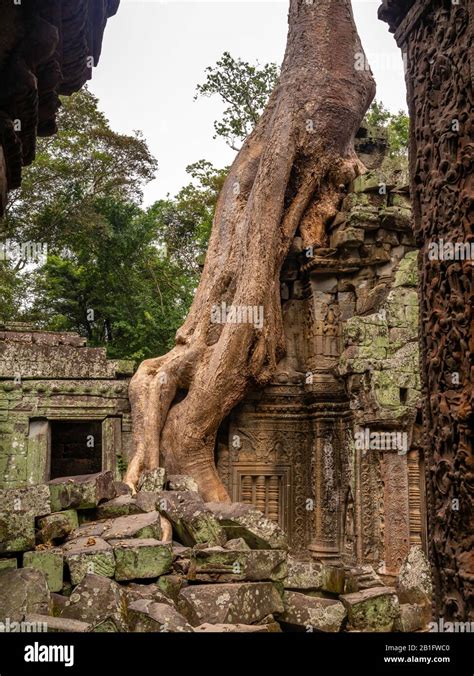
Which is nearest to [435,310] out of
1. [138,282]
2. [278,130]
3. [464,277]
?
[464,277]

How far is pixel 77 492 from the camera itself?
20.2 feet

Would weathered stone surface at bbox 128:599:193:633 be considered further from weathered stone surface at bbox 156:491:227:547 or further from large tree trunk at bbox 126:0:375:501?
large tree trunk at bbox 126:0:375:501

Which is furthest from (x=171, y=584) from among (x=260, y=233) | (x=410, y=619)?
(x=260, y=233)

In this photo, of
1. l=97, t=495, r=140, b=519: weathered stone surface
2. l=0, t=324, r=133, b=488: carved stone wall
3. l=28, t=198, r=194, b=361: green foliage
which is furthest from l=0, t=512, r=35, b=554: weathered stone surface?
l=28, t=198, r=194, b=361: green foliage

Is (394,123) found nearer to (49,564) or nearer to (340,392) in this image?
(340,392)

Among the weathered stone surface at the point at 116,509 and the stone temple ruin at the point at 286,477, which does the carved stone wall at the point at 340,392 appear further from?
the weathered stone surface at the point at 116,509

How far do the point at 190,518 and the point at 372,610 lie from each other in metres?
1.72

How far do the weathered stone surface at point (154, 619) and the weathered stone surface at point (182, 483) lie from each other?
314 cm

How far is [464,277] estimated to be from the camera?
2447 millimetres

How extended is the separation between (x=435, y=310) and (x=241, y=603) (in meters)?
3.01

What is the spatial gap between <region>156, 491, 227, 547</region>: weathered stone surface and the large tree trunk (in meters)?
1.37

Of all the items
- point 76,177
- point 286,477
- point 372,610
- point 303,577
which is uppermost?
point 76,177

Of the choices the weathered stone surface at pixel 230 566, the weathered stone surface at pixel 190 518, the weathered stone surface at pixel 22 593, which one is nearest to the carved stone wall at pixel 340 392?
the weathered stone surface at pixel 190 518

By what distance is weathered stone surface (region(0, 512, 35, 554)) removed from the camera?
499 centimetres
